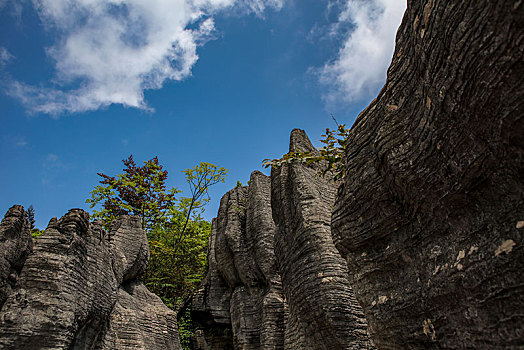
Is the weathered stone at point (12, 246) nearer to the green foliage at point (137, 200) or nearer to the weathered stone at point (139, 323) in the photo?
the weathered stone at point (139, 323)

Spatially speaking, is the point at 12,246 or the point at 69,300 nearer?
the point at 12,246

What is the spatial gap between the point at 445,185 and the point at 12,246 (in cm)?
686

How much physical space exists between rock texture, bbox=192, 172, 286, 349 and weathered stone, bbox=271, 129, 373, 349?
3.13 m

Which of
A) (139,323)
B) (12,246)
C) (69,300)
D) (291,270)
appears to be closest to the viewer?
(12,246)

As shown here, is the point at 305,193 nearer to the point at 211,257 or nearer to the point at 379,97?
the point at 379,97

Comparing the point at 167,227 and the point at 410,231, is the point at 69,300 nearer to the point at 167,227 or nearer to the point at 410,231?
the point at 410,231

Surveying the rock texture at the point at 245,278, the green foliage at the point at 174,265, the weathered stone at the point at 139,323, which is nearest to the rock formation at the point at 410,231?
the weathered stone at the point at 139,323

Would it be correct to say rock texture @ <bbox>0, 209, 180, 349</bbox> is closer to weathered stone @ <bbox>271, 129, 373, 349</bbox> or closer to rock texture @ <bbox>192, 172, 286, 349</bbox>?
rock texture @ <bbox>192, 172, 286, 349</bbox>

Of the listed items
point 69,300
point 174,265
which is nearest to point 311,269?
point 69,300

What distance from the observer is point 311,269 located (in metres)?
6.90

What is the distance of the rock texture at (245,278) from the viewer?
1063cm

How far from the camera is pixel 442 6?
2387 millimetres

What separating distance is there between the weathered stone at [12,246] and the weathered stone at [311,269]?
192 inches

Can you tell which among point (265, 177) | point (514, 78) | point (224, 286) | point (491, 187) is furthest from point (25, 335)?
point (224, 286)
